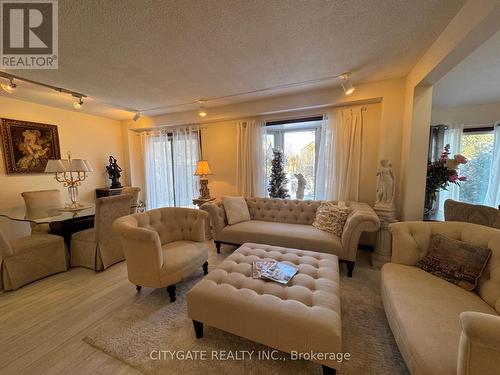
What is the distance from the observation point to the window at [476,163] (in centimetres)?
329

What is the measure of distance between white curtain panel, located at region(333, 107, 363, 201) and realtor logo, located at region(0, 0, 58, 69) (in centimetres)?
330

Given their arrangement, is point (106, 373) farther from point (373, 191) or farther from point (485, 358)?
point (373, 191)

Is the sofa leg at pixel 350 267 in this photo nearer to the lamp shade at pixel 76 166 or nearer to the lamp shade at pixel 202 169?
the lamp shade at pixel 202 169

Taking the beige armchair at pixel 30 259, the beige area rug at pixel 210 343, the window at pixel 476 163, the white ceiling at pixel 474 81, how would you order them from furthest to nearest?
the window at pixel 476 163 < the beige armchair at pixel 30 259 < the white ceiling at pixel 474 81 < the beige area rug at pixel 210 343

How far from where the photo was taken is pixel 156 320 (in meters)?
1.67

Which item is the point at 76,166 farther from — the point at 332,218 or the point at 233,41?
the point at 332,218

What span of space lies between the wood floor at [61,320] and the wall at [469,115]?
537 cm

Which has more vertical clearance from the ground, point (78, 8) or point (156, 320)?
point (78, 8)

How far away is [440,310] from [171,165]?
462 cm

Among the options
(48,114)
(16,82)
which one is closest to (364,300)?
(16,82)

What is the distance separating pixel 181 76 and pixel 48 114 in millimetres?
2902

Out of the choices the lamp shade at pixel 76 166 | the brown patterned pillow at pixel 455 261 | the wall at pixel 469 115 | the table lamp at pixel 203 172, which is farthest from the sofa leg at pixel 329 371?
the wall at pixel 469 115

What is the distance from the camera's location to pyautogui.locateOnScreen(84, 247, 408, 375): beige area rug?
1.26m

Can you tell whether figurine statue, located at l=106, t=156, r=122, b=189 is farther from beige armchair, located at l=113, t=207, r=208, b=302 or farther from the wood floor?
beige armchair, located at l=113, t=207, r=208, b=302
